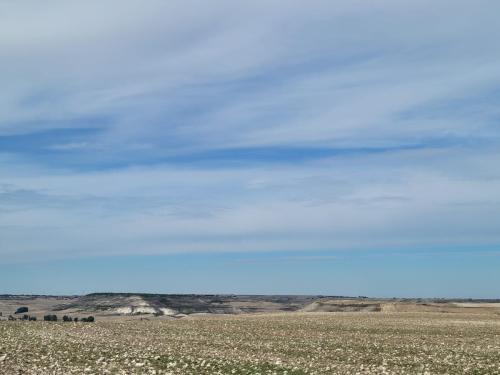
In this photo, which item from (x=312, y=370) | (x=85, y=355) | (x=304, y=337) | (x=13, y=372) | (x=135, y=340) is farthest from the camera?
(x=304, y=337)

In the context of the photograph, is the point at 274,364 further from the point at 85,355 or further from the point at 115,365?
the point at 85,355

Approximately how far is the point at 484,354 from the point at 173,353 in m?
16.3

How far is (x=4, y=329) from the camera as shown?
48000 millimetres

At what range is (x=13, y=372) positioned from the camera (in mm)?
23281

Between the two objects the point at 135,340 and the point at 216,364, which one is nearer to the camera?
the point at 216,364

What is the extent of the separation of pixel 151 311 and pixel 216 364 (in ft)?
372

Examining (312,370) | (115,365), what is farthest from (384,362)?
(115,365)

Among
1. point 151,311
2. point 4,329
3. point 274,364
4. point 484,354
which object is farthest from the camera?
point 151,311

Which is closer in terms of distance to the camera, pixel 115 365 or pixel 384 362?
pixel 115 365

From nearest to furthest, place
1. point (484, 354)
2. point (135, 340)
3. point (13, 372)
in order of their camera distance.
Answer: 1. point (13, 372)
2. point (484, 354)
3. point (135, 340)

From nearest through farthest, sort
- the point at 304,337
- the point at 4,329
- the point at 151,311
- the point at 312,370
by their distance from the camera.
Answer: the point at 312,370, the point at 304,337, the point at 4,329, the point at 151,311

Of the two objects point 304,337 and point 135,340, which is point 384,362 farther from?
point 135,340

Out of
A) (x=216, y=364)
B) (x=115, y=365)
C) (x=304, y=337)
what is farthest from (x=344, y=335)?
(x=115, y=365)

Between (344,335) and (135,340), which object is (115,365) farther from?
(344,335)
